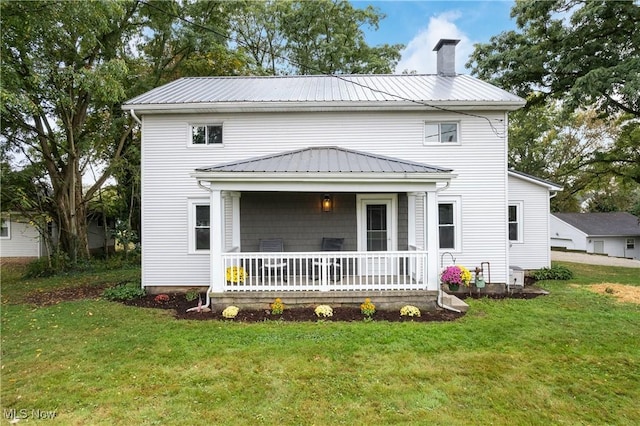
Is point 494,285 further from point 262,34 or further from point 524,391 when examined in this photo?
point 262,34

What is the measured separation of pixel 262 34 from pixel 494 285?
67.8 feet

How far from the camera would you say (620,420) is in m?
3.13

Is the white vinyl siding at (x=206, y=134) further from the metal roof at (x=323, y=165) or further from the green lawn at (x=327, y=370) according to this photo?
the green lawn at (x=327, y=370)

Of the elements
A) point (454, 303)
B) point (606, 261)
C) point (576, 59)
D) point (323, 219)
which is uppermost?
point (576, 59)

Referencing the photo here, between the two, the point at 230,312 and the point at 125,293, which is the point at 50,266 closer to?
the point at 125,293

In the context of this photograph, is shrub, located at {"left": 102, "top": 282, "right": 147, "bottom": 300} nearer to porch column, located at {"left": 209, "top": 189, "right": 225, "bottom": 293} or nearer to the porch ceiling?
porch column, located at {"left": 209, "top": 189, "right": 225, "bottom": 293}

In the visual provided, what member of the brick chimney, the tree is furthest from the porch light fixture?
the tree

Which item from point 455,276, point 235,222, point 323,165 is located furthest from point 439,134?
point 235,222

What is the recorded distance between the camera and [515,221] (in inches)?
412

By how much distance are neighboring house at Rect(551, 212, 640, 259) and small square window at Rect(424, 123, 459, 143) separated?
85.4 feet

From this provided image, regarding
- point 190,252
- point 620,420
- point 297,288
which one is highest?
point 190,252

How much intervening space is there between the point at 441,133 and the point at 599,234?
89.3 ft

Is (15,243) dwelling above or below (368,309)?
above

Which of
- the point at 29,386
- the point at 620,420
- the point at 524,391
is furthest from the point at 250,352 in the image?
the point at 620,420
